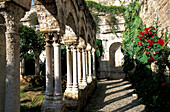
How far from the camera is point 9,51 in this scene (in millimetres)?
1823

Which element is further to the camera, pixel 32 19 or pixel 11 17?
pixel 32 19

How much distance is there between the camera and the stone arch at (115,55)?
15672mm

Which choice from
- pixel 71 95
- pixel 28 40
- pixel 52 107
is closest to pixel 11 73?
pixel 52 107

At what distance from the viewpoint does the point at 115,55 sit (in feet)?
52.8

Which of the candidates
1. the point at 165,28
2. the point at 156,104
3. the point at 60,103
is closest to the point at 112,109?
the point at 156,104

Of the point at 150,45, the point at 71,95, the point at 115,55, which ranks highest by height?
the point at 115,55

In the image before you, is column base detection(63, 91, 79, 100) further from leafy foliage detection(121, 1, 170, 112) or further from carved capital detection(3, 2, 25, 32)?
carved capital detection(3, 2, 25, 32)

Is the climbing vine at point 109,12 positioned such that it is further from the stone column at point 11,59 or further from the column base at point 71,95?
the stone column at point 11,59

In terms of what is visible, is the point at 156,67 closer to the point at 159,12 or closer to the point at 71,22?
the point at 159,12

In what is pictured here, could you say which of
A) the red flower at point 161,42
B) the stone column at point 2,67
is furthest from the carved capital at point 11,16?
the red flower at point 161,42

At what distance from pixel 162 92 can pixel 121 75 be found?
11.3 m

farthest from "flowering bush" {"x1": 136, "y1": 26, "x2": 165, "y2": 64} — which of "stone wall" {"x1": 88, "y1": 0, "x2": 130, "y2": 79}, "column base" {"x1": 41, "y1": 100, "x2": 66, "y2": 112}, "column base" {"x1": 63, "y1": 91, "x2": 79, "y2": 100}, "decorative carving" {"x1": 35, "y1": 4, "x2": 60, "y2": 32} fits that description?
"stone wall" {"x1": 88, "y1": 0, "x2": 130, "y2": 79}

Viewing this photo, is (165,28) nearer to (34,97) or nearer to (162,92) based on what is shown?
(162,92)

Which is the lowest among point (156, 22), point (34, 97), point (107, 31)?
point (34, 97)
